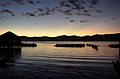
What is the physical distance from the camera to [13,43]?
3034 inches

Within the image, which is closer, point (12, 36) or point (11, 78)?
point (11, 78)

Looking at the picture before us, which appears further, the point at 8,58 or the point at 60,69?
the point at 8,58

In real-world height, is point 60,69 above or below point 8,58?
below

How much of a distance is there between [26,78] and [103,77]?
1128 cm

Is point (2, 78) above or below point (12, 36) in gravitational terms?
below

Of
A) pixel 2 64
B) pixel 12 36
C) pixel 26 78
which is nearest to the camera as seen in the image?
pixel 26 78

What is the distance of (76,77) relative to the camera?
25.4 metres

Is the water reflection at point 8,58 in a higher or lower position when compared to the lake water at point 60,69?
higher

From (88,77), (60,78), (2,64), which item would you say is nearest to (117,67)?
(88,77)

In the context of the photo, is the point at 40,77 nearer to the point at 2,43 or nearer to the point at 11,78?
the point at 11,78

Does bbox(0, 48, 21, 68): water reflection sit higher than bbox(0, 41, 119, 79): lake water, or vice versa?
bbox(0, 48, 21, 68): water reflection

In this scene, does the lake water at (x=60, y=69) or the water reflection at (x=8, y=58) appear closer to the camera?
the lake water at (x=60, y=69)

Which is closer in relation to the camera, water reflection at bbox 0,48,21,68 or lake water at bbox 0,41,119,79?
lake water at bbox 0,41,119,79

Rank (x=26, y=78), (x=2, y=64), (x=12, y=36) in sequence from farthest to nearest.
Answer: (x=12, y=36) → (x=2, y=64) → (x=26, y=78)
